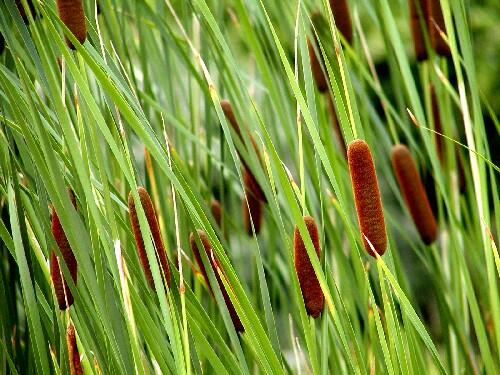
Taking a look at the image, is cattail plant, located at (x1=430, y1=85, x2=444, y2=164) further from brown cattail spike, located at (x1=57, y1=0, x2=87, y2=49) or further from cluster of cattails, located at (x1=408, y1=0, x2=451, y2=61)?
brown cattail spike, located at (x1=57, y1=0, x2=87, y2=49)

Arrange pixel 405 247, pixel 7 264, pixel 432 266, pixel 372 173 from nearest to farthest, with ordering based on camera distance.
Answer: pixel 372 173 → pixel 7 264 → pixel 432 266 → pixel 405 247

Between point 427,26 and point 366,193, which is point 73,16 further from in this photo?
point 427,26

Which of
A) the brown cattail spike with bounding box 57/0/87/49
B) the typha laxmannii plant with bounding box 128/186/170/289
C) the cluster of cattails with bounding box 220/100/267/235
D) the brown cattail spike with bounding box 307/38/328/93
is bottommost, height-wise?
the typha laxmannii plant with bounding box 128/186/170/289

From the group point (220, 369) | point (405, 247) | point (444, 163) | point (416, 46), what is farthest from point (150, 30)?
point (405, 247)

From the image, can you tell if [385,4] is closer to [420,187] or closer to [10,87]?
[420,187]

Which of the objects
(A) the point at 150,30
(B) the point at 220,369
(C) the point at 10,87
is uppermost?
(A) the point at 150,30

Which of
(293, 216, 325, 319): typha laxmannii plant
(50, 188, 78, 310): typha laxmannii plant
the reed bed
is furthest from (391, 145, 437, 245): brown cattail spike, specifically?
(50, 188, 78, 310): typha laxmannii plant

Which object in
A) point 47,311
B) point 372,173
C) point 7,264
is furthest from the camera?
point 7,264
